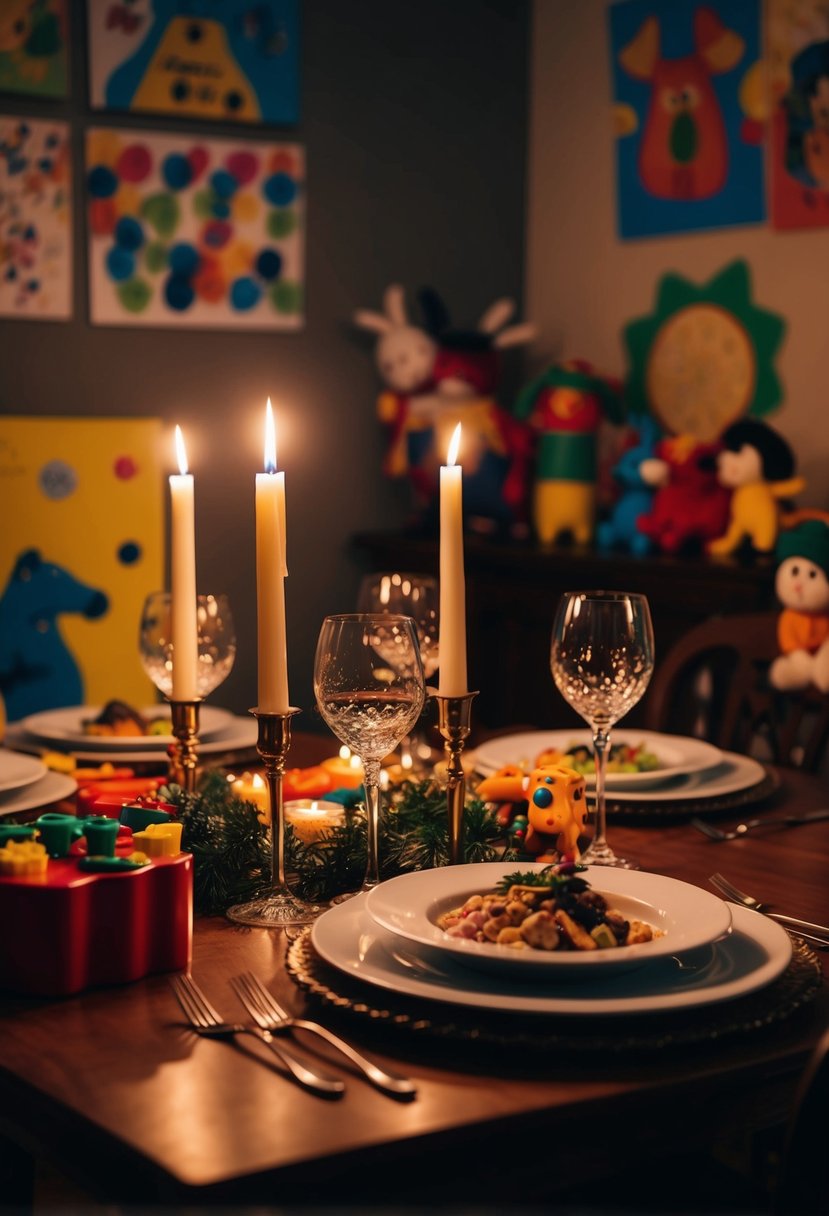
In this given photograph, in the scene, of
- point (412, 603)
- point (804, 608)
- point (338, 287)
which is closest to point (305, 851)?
point (412, 603)

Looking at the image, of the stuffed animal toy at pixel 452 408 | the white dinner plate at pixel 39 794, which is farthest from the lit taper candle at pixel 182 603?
the stuffed animal toy at pixel 452 408

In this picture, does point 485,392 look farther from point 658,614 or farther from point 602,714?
point 602,714

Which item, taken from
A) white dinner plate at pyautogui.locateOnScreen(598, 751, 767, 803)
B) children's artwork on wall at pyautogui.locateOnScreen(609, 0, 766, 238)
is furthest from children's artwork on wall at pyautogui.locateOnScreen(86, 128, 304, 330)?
white dinner plate at pyautogui.locateOnScreen(598, 751, 767, 803)

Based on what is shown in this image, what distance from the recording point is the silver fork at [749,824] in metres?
1.49

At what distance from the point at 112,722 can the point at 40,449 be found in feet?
4.86

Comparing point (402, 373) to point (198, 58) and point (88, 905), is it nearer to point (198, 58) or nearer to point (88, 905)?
point (198, 58)

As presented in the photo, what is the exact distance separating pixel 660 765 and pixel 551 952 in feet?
2.50

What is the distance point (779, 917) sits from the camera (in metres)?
1.18

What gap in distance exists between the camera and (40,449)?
3.20 m

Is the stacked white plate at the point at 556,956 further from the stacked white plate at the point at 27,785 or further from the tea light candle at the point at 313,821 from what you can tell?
the stacked white plate at the point at 27,785

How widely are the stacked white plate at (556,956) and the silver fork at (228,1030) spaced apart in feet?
0.24

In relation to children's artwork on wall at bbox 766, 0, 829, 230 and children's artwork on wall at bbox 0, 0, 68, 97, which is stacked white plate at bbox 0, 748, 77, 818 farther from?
children's artwork on wall at bbox 766, 0, 829, 230

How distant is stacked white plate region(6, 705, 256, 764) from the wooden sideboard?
1.16 m

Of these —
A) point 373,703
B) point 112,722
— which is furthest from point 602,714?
point 112,722
